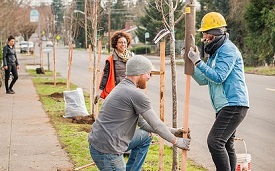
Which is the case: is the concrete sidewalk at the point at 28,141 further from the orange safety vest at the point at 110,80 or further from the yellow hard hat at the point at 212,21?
the yellow hard hat at the point at 212,21

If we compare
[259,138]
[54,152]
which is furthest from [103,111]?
[259,138]

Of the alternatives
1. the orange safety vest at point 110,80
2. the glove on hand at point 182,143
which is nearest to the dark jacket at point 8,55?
the orange safety vest at point 110,80

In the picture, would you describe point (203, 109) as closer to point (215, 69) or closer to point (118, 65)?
point (118, 65)

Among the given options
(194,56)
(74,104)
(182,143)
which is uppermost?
(194,56)

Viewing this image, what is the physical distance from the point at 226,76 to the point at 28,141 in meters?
4.90

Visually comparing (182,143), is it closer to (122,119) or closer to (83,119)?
(122,119)

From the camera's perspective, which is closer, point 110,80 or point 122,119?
point 122,119

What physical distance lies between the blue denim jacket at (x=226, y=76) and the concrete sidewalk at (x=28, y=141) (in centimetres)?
227

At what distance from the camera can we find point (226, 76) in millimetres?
5262

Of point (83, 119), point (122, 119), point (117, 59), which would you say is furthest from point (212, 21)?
point (83, 119)

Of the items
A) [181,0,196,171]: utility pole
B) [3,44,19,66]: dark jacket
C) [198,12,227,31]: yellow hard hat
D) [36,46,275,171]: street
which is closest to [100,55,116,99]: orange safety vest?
[36,46,275,171]: street

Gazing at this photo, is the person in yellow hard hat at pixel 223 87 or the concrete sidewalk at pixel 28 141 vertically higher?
the person in yellow hard hat at pixel 223 87

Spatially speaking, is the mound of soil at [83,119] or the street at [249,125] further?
the mound of soil at [83,119]

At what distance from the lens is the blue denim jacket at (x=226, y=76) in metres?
5.24
